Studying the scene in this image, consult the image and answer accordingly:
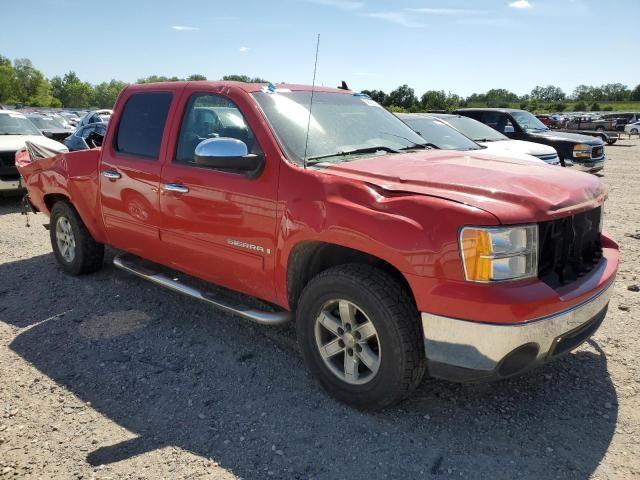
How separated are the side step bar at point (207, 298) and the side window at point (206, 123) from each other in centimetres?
95

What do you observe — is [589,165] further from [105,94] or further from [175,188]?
[105,94]

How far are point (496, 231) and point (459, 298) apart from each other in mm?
359

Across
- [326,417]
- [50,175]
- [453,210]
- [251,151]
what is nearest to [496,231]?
[453,210]

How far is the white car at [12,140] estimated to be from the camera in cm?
925

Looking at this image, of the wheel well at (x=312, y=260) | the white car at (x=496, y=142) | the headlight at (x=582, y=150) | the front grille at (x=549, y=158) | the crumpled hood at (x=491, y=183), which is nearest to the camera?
the crumpled hood at (x=491, y=183)

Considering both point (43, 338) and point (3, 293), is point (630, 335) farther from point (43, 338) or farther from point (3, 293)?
point (3, 293)

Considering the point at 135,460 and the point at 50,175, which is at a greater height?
the point at 50,175

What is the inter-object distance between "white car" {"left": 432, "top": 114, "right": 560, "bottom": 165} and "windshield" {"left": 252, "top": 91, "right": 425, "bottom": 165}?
553 centimetres

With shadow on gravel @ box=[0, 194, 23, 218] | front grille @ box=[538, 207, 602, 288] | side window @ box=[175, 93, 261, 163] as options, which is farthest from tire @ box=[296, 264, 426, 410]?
shadow on gravel @ box=[0, 194, 23, 218]

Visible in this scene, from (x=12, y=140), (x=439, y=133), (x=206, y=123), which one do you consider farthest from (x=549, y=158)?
(x=12, y=140)

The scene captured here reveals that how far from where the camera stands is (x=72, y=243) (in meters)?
5.38

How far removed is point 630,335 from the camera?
4023mm

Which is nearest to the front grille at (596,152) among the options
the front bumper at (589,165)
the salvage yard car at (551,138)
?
the salvage yard car at (551,138)

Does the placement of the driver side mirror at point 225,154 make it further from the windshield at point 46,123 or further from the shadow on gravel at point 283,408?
the windshield at point 46,123
